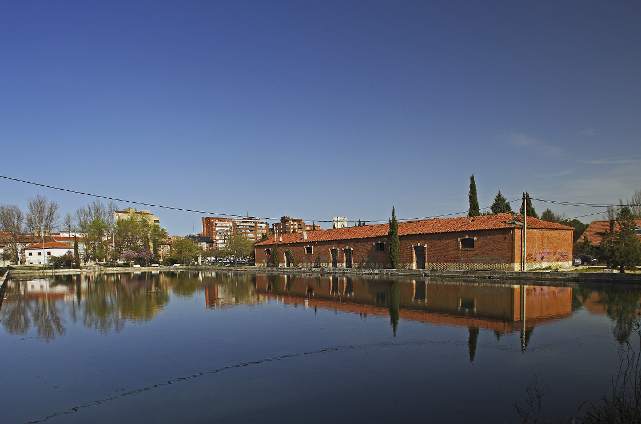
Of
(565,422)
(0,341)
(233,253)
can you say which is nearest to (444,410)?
(565,422)

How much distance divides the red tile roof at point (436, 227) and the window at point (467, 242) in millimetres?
877

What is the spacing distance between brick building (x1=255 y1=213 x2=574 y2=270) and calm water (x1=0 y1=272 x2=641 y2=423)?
658 inches

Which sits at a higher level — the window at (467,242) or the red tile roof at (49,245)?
the window at (467,242)

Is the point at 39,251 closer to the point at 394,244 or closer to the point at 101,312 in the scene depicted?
the point at 394,244

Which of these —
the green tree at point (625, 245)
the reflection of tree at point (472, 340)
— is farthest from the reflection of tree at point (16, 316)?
the green tree at point (625, 245)

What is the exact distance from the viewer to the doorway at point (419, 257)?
4672 centimetres

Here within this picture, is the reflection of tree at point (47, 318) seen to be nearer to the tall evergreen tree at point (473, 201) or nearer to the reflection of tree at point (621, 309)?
the reflection of tree at point (621, 309)

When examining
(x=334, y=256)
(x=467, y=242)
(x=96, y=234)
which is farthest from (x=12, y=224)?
(x=467, y=242)

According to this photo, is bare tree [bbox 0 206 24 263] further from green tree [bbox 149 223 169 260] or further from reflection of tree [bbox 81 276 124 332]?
reflection of tree [bbox 81 276 124 332]

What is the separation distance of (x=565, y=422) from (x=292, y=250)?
5698 centimetres

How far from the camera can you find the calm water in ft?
28.1

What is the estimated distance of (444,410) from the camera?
8.24 metres

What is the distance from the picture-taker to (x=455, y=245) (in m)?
43.4

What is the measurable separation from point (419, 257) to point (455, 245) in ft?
15.4
